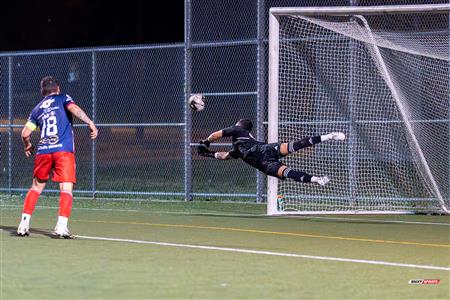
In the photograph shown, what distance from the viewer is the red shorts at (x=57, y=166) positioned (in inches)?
448

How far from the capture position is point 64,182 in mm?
11367

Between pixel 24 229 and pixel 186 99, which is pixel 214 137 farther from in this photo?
pixel 24 229

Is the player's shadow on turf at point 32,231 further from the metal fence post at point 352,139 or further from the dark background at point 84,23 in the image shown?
the dark background at point 84,23

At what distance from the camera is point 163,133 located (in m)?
24.5

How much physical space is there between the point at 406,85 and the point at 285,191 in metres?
2.56

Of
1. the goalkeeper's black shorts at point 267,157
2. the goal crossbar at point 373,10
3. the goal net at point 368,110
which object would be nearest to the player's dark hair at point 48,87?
Answer: the goalkeeper's black shorts at point 267,157

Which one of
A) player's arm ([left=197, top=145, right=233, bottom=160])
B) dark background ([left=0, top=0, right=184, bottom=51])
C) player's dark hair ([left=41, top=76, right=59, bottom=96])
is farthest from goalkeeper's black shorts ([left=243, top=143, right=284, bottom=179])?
dark background ([left=0, top=0, right=184, bottom=51])

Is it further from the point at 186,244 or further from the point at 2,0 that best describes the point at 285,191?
the point at 2,0

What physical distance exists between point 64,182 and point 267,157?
402cm

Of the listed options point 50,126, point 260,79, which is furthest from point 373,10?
point 50,126

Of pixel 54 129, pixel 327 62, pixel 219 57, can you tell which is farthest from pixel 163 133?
pixel 54 129

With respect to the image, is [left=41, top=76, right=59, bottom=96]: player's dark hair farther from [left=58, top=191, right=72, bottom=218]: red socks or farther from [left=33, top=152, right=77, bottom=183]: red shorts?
[left=58, top=191, right=72, bottom=218]: red socks

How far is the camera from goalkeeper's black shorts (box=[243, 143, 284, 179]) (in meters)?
14.5

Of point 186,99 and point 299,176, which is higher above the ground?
point 186,99
